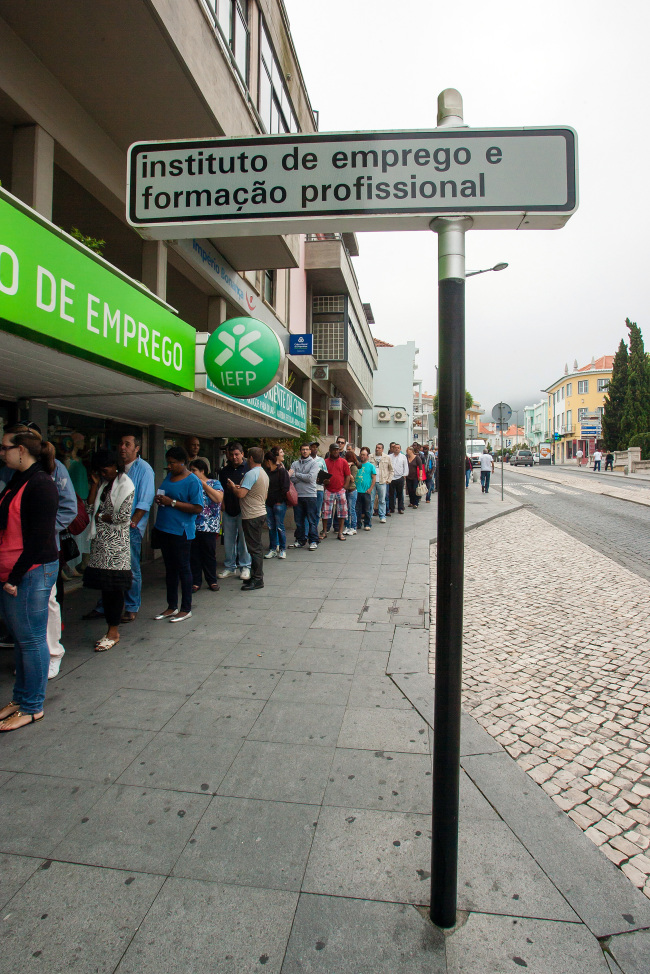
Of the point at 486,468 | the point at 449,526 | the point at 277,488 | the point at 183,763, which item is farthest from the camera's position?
the point at 486,468

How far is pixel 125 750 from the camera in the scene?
3170mm

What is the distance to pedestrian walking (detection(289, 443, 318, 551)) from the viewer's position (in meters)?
9.88

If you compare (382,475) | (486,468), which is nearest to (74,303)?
(382,475)

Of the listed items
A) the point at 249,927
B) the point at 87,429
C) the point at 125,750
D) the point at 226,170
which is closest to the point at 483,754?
the point at 249,927

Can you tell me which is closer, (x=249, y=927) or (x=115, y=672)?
(x=249, y=927)

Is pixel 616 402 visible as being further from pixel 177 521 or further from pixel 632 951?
pixel 632 951

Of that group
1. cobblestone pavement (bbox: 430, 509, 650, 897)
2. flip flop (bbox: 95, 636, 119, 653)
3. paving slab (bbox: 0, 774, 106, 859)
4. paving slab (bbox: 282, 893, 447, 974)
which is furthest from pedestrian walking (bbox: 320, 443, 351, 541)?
paving slab (bbox: 282, 893, 447, 974)

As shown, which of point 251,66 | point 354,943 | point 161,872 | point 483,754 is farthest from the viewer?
point 251,66

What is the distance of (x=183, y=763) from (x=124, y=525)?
240cm

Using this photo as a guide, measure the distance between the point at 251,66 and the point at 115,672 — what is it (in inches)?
419

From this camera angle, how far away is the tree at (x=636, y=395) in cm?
5212

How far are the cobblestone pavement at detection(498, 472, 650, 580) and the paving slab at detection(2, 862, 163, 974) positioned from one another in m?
7.63

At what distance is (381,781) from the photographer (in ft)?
9.41

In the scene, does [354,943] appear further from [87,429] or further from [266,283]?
[266,283]
